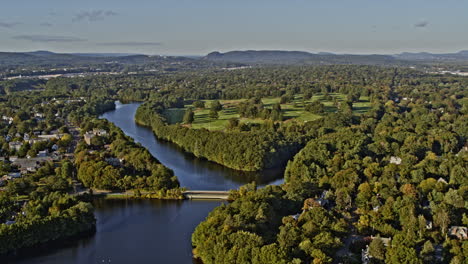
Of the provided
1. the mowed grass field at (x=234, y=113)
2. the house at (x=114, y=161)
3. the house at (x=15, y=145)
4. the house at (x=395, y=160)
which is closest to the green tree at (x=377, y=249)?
the house at (x=395, y=160)

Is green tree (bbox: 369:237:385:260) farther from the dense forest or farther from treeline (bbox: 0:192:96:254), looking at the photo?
treeline (bbox: 0:192:96:254)

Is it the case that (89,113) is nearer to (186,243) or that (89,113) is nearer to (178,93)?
(178,93)

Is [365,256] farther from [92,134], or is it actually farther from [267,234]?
[92,134]

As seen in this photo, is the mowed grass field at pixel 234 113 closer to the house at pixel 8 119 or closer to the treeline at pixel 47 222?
the house at pixel 8 119

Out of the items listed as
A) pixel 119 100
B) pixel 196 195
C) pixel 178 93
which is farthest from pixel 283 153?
pixel 119 100

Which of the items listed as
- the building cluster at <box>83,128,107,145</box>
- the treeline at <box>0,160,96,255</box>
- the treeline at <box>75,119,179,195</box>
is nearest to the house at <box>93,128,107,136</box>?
the building cluster at <box>83,128,107,145</box>
